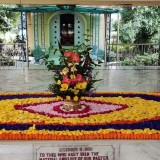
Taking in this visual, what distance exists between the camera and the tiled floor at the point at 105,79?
22.2 feet

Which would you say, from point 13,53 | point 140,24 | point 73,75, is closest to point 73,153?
point 73,75

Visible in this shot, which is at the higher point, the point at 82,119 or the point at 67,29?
the point at 67,29

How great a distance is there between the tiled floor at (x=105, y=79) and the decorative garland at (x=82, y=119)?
135 centimetres

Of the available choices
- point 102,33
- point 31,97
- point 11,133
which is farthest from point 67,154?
point 102,33

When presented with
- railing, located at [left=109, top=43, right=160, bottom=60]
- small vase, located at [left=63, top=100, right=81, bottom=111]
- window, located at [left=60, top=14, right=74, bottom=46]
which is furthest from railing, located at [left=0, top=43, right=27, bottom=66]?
small vase, located at [left=63, top=100, right=81, bottom=111]

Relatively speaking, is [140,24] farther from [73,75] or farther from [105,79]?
[73,75]

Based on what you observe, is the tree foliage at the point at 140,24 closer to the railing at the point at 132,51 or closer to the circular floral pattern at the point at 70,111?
the railing at the point at 132,51

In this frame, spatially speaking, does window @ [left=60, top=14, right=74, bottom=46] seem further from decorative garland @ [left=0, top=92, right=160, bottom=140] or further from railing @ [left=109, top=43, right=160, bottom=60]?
decorative garland @ [left=0, top=92, right=160, bottom=140]

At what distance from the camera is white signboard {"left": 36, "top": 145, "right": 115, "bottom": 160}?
2980 mm

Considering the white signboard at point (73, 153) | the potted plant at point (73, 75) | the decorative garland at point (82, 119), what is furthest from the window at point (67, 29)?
the white signboard at point (73, 153)

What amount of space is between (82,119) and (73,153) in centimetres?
111

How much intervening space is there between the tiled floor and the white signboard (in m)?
3.50

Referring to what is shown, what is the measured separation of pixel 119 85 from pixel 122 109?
8.12 ft

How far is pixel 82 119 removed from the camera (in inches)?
161
